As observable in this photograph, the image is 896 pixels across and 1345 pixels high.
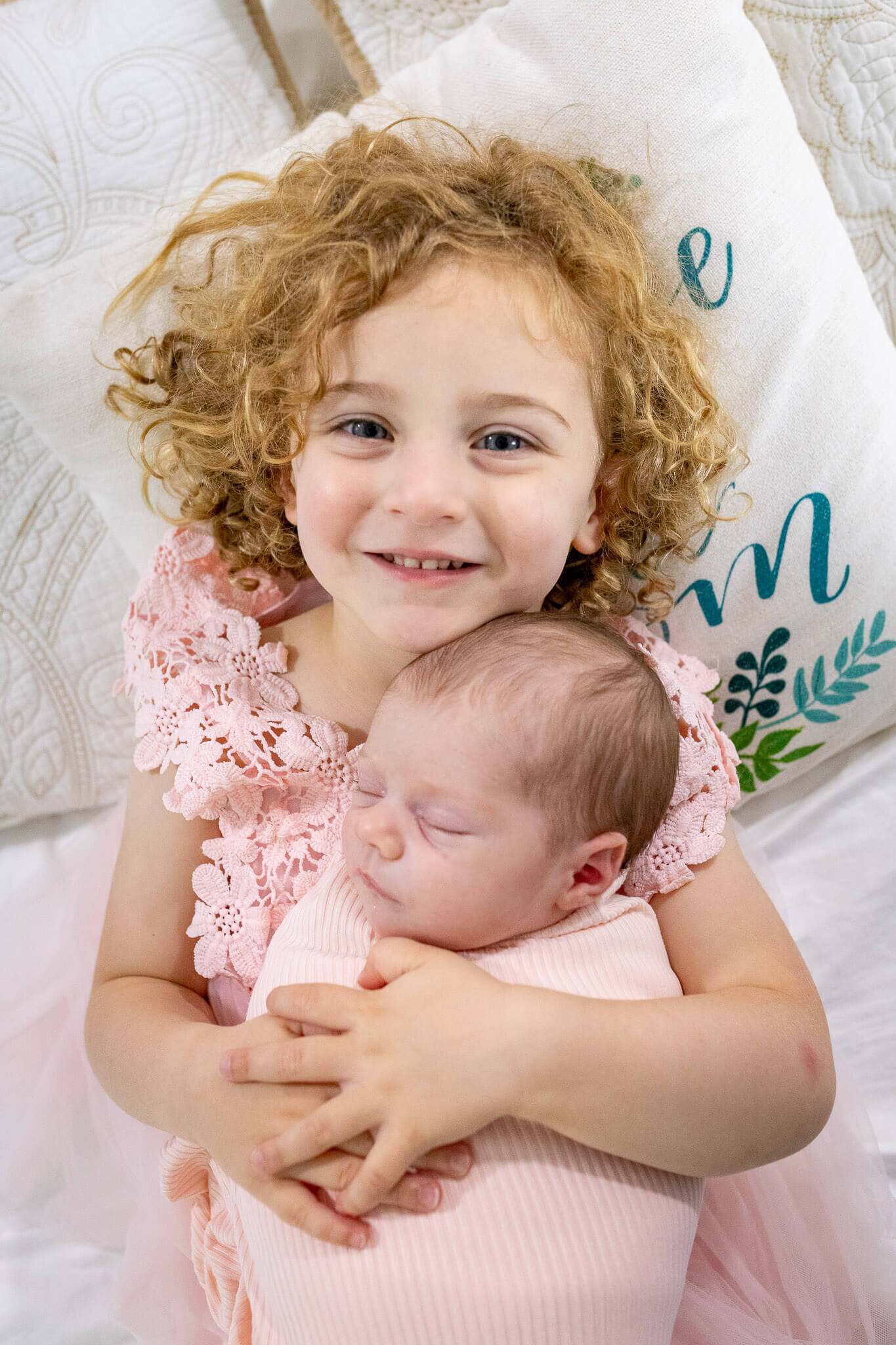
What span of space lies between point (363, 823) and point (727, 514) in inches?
22.7

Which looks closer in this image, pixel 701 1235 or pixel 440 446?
pixel 440 446

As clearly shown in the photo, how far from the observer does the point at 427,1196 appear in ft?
2.49

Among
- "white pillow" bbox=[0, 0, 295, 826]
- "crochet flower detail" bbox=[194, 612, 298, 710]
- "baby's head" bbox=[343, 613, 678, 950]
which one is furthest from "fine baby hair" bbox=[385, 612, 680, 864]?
"white pillow" bbox=[0, 0, 295, 826]

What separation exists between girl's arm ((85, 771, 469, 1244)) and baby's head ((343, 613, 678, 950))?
0.56 feet

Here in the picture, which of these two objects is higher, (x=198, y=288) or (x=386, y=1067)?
(x=198, y=288)

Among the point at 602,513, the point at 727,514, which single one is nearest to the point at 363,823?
the point at 602,513

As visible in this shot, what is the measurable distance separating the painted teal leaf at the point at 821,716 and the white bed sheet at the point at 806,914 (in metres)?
0.14

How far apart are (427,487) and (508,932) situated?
0.39 meters

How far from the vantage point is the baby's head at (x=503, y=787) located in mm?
817

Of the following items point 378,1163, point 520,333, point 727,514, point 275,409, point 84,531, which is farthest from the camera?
point 84,531

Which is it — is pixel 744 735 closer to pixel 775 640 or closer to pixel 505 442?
pixel 775 640

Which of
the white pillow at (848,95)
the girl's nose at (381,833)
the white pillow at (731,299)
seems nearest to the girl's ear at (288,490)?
the white pillow at (731,299)

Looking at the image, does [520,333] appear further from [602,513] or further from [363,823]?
[363,823]

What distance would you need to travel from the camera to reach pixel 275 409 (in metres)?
0.97
